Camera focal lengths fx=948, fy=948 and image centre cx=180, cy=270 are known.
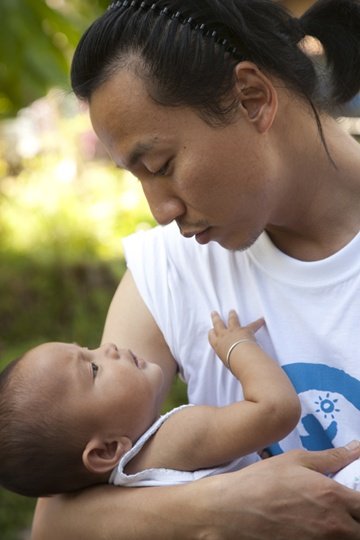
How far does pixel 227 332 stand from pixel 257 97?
0.67 m

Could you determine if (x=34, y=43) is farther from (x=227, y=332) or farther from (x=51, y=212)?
(x=51, y=212)

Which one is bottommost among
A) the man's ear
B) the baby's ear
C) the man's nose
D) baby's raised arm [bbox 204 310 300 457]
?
the baby's ear

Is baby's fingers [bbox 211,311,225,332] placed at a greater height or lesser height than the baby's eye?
greater

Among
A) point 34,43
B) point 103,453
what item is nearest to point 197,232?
point 103,453

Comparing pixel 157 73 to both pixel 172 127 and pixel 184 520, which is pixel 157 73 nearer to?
pixel 172 127

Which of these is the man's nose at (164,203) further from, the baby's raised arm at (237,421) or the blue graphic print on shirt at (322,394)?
the blue graphic print on shirt at (322,394)

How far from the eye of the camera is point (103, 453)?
2633 mm

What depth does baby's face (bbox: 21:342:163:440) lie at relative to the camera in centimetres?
261

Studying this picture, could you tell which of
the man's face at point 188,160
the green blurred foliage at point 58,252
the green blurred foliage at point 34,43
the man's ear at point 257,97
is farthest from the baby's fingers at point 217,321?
the green blurred foliage at point 58,252

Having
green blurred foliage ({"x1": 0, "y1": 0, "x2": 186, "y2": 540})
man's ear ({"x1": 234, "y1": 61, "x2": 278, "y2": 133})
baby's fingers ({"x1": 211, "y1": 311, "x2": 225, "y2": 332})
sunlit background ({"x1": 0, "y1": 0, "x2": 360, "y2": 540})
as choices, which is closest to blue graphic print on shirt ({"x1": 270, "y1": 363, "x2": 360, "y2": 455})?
baby's fingers ({"x1": 211, "y1": 311, "x2": 225, "y2": 332})

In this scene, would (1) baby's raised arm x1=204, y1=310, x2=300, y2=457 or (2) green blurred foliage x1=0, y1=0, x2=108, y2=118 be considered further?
(2) green blurred foliage x1=0, y1=0, x2=108, y2=118

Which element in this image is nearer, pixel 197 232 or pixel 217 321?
pixel 197 232

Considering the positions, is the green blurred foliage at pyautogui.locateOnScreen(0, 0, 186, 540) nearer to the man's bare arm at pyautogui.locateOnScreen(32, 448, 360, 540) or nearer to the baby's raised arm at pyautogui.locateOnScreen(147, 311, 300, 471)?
the baby's raised arm at pyautogui.locateOnScreen(147, 311, 300, 471)

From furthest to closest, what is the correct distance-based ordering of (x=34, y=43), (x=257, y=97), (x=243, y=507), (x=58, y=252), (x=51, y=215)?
(x=51, y=215)
(x=58, y=252)
(x=34, y=43)
(x=257, y=97)
(x=243, y=507)
